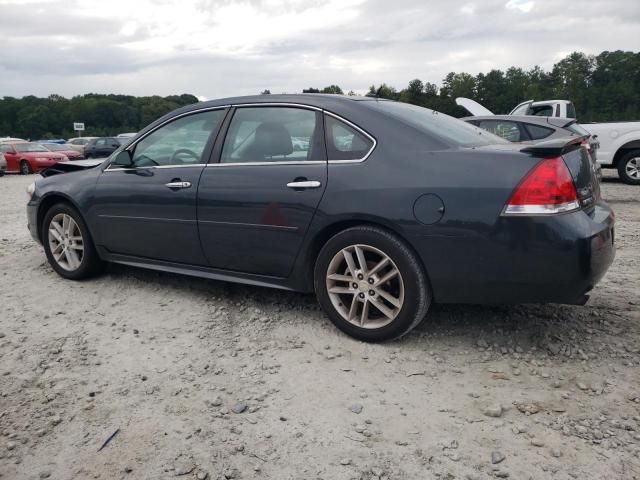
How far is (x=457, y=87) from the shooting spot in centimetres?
7862

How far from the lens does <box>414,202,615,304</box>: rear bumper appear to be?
2893 mm

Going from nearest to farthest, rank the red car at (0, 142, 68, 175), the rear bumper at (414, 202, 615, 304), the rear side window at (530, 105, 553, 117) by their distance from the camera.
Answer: the rear bumper at (414, 202, 615, 304), the rear side window at (530, 105, 553, 117), the red car at (0, 142, 68, 175)

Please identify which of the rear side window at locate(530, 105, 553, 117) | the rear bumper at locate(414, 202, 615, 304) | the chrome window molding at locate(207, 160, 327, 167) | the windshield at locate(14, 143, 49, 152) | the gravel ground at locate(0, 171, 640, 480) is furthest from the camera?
the windshield at locate(14, 143, 49, 152)

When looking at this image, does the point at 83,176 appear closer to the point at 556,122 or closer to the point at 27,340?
the point at 27,340

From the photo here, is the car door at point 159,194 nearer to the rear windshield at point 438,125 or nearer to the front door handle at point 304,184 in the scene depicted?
the front door handle at point 304,184

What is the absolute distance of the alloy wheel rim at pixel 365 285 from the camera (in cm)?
333

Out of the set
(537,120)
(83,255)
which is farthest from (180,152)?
(537,120)

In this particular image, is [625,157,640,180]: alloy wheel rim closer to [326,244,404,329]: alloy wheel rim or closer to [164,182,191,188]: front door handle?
[326,244,404,329]: alloy wheel rim

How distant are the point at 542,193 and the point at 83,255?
3.70 meters

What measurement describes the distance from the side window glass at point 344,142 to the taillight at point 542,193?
941 mm

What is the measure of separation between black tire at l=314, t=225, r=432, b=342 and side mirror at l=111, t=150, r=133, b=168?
6.31ft

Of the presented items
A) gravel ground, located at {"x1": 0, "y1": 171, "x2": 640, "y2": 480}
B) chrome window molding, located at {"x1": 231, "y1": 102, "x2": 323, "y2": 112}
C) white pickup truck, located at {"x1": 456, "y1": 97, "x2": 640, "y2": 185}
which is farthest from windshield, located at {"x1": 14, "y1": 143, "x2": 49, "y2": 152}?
chrome window molding, located at {"x1": 231, "y1": 102, "x2": 323, "y2": 112}

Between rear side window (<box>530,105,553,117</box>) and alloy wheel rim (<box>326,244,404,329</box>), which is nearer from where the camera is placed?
alloy wheel rim (<box>326,244,404,329</box>)

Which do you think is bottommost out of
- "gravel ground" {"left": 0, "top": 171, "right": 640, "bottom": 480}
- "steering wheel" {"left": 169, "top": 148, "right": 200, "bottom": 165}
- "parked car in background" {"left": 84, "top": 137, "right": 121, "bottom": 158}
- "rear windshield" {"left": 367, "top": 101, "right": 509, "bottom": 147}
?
"gravel ground" {"left": 0, "top": 171, "right": 640, "bottom": 480}
